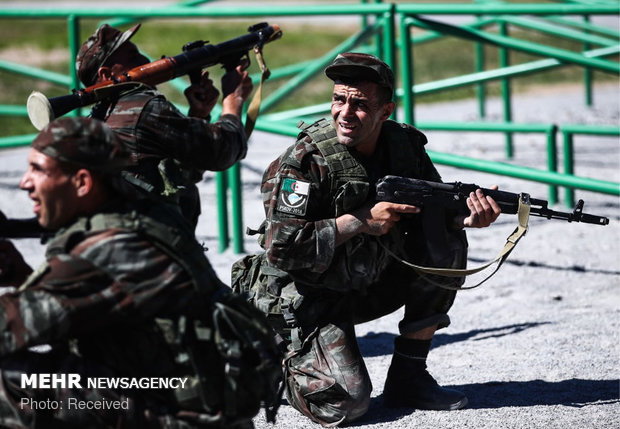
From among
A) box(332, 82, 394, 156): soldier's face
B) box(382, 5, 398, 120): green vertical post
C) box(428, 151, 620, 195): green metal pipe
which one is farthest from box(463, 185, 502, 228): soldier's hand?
box(382, 5, 398, 120): green vertical post

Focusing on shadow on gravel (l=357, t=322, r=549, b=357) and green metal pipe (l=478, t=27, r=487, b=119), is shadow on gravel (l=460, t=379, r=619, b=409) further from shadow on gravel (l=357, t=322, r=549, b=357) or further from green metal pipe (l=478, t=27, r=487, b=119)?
green metal pipe (l=478, t=27, r=487, b=119)

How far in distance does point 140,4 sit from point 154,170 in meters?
20.6

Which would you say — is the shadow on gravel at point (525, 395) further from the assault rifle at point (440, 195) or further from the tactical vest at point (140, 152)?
the tactical vest at point (140, 152)

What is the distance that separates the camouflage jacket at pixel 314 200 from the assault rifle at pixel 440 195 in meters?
0.10

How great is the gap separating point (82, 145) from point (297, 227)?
113cm

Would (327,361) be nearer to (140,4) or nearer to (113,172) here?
(113,172)

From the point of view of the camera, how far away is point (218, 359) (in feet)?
9.23

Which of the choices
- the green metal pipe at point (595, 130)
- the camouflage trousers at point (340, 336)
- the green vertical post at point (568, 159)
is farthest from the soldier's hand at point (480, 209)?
the green metal pipe at point (595, 130)

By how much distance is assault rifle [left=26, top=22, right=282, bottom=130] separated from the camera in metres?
3.70

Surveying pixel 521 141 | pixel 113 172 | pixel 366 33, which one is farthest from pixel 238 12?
pixel 521 141

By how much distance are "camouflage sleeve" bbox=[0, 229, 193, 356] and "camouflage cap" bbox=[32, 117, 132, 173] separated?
19cm

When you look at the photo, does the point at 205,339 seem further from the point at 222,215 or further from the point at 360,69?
the point at 222,215

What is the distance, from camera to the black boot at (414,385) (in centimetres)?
387

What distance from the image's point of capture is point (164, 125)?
3516 millimetres
